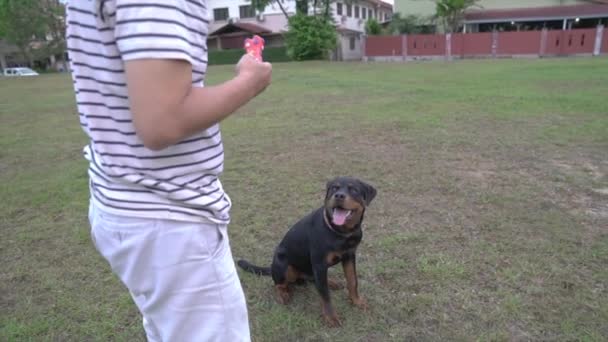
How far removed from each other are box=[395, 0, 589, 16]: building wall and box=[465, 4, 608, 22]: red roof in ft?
2.09

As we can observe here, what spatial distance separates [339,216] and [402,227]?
1.43m

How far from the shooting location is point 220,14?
4234 centimetres

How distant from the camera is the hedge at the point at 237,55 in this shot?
34.8 m

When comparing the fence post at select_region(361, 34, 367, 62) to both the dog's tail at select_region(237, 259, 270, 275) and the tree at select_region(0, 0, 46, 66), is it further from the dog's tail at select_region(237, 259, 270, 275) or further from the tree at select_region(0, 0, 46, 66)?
the dog's tail at select_region(237, 259, 270, 275)

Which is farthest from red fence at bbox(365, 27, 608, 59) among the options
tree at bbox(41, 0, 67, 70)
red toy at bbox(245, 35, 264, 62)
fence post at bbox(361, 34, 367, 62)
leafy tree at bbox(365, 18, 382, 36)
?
red toy at bbox(245, 35, 264, 62)

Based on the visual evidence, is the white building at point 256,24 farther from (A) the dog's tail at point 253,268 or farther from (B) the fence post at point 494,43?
(A) the dog's tail at point 253,268

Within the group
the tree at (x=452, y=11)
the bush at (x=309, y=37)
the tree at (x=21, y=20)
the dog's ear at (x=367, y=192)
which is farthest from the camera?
the tree at (x=21, y=20)

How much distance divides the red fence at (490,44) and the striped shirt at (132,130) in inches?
1290

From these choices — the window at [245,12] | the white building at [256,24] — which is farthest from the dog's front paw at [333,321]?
the window at [245,12]

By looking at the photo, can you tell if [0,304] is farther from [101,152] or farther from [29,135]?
[29,135]

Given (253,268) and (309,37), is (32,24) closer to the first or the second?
(309,37)

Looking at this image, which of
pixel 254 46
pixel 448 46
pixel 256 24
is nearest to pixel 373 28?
pixel 448 46

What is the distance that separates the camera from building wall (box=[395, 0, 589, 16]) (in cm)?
3308

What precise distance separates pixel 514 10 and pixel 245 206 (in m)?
35.8
